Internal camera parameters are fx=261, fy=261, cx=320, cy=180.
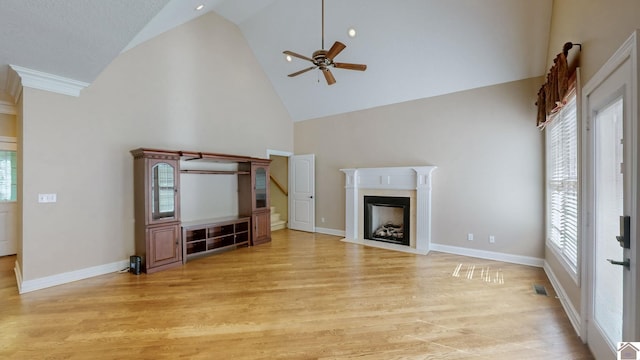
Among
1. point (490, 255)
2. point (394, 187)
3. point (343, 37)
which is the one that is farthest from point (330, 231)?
point (343, 37)

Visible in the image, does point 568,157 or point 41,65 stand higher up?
point 41,65

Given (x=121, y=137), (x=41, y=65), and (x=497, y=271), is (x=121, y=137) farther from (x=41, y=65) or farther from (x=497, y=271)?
(x=497, y=271)

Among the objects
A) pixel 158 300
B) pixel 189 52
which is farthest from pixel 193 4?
pixel 158 300

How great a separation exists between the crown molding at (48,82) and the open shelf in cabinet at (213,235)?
7.84 feet

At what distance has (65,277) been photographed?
136 inches

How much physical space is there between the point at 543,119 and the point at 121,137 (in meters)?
5.91

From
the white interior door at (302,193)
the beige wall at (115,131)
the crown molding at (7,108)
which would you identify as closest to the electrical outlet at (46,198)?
the beige wall at (115,131)

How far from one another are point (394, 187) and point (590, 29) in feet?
11.4

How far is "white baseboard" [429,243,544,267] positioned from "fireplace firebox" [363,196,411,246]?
750mm

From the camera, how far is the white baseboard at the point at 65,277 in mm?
3170

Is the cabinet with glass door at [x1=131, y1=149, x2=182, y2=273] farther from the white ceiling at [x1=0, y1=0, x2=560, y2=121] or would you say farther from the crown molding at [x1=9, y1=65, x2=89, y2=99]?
the white ceiling at [x1=0, y1=0, x2=560, y2=121]

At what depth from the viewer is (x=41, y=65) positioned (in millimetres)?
3018

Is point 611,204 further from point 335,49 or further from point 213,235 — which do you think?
point 213,235

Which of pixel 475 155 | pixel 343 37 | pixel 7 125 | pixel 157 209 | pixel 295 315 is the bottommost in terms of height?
pixel 295 315
